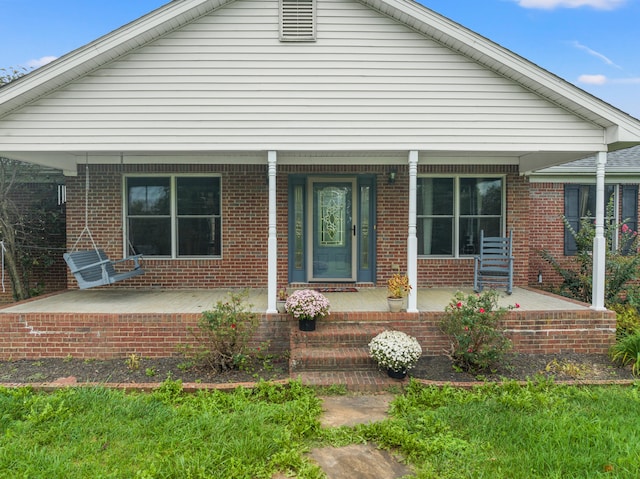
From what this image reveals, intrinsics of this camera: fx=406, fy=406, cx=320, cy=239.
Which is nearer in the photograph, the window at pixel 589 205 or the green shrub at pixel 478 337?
the green shrub at pixel 478 337

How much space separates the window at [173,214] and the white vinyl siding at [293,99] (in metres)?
A: 2.21

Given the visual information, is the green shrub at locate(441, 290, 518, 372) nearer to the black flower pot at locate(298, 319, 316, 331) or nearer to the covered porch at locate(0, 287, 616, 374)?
the covered porch at locate(0, 287, 616, 374)

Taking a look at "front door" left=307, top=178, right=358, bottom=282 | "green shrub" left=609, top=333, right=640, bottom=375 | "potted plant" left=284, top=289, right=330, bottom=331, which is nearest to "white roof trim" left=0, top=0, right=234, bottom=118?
"front door" left=307, top=178, right=358, bottom=282

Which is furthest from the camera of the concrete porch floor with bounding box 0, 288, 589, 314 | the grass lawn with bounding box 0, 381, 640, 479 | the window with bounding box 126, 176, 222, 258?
the window with bounding box 126, 176, 222, 258

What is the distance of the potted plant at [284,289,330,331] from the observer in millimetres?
5270

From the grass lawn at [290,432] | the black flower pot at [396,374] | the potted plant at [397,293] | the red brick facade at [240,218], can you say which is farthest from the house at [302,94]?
the grass lawn at [290,432]

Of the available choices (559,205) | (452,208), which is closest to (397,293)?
(452,208)

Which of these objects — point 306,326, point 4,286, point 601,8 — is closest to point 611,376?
point 306,326

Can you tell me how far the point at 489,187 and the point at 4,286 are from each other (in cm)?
991

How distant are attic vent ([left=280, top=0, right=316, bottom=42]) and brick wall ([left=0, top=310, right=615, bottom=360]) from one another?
390 centimetres

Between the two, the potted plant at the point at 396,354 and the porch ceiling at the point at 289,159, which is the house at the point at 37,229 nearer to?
the porch ceiling at the point at 289,159

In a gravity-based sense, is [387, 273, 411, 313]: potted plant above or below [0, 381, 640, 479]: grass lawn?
above

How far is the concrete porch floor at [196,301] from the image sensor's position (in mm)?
5914

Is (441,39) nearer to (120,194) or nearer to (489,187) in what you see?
(489,187)
